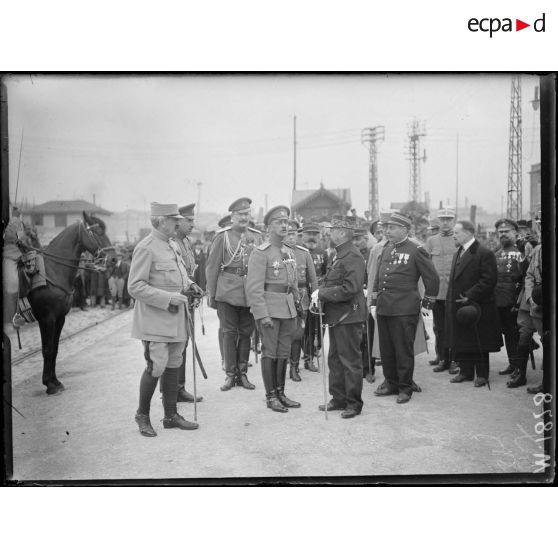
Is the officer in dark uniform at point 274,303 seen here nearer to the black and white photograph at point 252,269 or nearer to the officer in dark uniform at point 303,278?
the black and white photograph at point 252,269


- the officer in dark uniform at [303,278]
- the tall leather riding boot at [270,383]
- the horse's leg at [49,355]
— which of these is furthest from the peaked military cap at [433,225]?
the horse's leg at [49,355]

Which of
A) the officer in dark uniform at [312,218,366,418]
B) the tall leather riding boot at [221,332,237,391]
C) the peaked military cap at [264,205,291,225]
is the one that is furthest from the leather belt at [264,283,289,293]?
the tall leather riding boot at [221,332,237,391]

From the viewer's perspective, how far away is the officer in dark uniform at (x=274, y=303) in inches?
205

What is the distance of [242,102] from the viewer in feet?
14.5

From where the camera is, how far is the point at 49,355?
4.51m

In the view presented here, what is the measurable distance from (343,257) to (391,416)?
1.57 meters

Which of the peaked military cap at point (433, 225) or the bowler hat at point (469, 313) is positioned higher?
the peaked military cap at point (433, 225)

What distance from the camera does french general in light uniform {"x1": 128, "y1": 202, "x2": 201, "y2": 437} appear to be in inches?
179

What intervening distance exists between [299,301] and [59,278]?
2.48 metres

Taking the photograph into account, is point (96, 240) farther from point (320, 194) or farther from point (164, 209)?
point (320, 194)

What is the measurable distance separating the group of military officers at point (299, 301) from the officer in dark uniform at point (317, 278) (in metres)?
0.44

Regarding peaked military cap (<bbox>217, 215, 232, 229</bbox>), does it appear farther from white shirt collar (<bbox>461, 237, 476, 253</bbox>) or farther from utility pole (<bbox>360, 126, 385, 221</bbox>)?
white shirt collar (<bbox>461, 237, 476, 253</bbox>)

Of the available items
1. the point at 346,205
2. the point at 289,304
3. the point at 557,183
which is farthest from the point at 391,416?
the point at 557,183

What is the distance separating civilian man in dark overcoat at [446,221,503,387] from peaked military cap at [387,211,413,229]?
0.61 m
